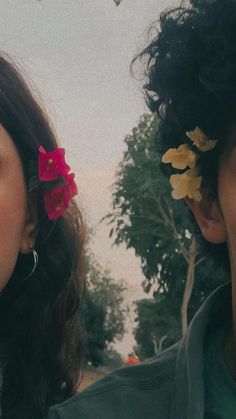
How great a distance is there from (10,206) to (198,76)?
845 millimetres

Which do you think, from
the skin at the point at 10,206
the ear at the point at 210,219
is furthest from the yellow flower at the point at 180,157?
the skin at the point at 10,206

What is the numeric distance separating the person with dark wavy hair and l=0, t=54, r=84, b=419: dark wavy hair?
1.65ft

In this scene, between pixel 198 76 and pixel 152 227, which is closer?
pixel 198 76

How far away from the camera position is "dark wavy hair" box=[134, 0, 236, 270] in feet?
9.39

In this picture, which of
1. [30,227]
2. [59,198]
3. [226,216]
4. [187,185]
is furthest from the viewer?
[59,198]

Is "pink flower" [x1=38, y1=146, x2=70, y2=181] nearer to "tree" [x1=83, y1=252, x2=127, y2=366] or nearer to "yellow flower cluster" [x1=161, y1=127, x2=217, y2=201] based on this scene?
"yellow flower cluster" [x1=161, y1=127, x2=217, y2=201]

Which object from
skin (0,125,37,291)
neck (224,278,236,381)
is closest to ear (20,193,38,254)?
skin (0,125,37,291)

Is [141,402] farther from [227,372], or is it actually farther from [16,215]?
[16,215]

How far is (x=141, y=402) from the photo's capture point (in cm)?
264

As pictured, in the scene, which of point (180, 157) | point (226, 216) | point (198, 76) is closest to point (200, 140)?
point (180, 157)

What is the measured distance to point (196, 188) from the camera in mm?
2965

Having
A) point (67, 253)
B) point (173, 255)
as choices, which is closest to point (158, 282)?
point (173, 255)

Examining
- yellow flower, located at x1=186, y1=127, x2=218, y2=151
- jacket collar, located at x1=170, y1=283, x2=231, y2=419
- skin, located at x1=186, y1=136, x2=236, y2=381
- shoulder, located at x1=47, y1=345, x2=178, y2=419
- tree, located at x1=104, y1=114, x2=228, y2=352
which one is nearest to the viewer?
jacket collar, located at x1=170, y1=283, x2=231, y2=419

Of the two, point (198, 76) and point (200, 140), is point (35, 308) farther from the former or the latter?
point (198, 76)
